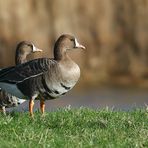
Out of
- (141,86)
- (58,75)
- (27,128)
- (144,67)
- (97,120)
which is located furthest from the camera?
(144,67)

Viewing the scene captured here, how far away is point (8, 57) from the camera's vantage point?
2930 cm

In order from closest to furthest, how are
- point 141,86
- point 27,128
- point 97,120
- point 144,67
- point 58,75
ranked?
1. point 27,128
2. point 97,120
3. point 58,75
4. point 141,86
5. point 144,67

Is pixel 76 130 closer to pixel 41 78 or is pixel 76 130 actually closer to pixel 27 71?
pixel 41 78

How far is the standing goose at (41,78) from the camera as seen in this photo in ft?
40.7

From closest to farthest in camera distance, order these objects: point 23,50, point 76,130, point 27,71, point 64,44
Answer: point 76,130 → point 27,71 → point 64,44 → point 23,50

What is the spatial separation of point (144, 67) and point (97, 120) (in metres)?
19.3

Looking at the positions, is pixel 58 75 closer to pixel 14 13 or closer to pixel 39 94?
pixel 39 94

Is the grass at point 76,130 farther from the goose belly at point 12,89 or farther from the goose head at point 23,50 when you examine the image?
the goose head at point 23,50

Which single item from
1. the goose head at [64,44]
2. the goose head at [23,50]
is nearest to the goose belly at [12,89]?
the goose head at [64,44]

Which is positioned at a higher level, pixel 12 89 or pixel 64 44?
pixel 64 44

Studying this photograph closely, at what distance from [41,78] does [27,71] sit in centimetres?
30

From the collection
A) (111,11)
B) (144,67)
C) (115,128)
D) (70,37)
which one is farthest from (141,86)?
(115,128)

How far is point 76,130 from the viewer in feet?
35.4

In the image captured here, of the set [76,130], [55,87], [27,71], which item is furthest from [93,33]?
[76,130]
